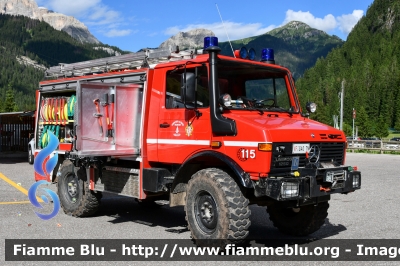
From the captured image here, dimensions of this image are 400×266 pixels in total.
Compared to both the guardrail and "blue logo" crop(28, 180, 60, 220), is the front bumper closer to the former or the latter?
→ "blue logo" crop(28, 180, 60, 220)

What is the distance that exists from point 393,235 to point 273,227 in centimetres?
207

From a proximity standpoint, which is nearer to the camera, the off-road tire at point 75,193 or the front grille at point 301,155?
the front grille at point 301,155

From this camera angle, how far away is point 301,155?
6.57 m

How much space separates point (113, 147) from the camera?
314 inches

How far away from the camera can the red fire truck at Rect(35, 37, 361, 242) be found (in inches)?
246

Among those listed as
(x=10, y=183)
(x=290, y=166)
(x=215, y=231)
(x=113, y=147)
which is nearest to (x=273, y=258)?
(x=215, y=231)

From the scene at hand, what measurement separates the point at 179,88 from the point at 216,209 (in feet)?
6.57

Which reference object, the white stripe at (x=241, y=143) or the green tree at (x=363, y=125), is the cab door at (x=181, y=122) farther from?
the green tree at (x=363, y=125)

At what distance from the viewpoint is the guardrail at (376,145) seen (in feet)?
125

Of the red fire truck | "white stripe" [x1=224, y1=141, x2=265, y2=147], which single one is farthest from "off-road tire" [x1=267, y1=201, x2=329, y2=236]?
"white stripe" [x1=224, y1=141, x2=265, y2=147]

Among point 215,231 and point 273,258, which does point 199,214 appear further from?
point 273,258

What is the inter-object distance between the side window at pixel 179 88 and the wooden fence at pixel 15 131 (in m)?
21.5

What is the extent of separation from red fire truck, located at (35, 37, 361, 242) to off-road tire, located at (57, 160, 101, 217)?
0.03 m

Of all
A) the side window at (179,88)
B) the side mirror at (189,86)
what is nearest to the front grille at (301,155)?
the side window at (179,88)
